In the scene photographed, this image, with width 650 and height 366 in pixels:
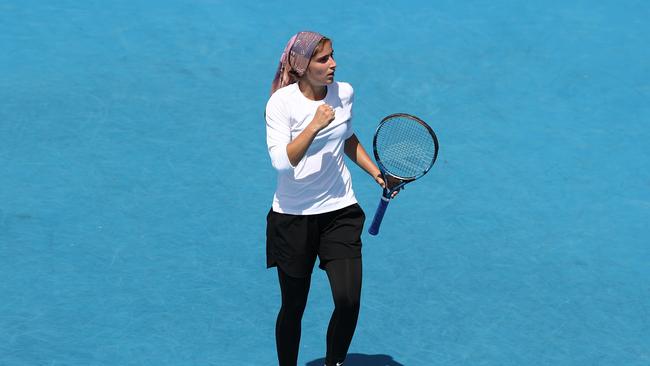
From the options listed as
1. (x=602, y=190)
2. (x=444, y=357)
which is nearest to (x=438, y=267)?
(x=444, y=357)

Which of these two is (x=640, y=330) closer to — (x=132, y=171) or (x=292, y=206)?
(x=292, y=206)

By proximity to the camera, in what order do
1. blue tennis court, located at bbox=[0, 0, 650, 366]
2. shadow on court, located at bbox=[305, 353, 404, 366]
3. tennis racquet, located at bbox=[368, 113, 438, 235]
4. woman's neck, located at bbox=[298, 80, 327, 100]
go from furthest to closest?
blue tennis court, located at bbox=[0, 0, 650, 366] < shadow on court, located at bbox=[305, 353, 404, 366] < tennis racquet, located at bbox=[368, 113, 438, 235] < woman's neck, located at bbox=[298, 80, 327, 100]

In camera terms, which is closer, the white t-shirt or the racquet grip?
the white t-shirt

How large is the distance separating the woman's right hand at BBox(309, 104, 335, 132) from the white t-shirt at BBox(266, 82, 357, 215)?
22cm

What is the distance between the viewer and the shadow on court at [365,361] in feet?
21.5

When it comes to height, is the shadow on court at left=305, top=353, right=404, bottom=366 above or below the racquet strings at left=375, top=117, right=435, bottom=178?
below

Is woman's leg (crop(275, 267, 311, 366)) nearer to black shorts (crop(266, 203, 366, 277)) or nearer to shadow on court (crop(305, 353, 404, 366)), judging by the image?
black shorts (crop(266, 203, 366, 277))

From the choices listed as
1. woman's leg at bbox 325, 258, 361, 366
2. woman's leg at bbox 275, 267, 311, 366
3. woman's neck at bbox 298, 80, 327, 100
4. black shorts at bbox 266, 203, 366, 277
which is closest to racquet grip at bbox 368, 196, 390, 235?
black shorts at bbox 266, 203, 366, 277

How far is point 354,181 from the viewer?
8.50 m

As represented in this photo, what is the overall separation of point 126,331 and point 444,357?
73.9 inches

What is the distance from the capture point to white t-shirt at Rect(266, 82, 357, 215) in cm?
563

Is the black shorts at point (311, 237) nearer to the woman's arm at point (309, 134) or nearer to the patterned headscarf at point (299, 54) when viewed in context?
the woman's arm at point (309, 134)

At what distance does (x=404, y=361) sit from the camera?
659cm

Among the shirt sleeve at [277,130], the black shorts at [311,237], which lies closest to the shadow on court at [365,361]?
the black shorts at [311,237]
